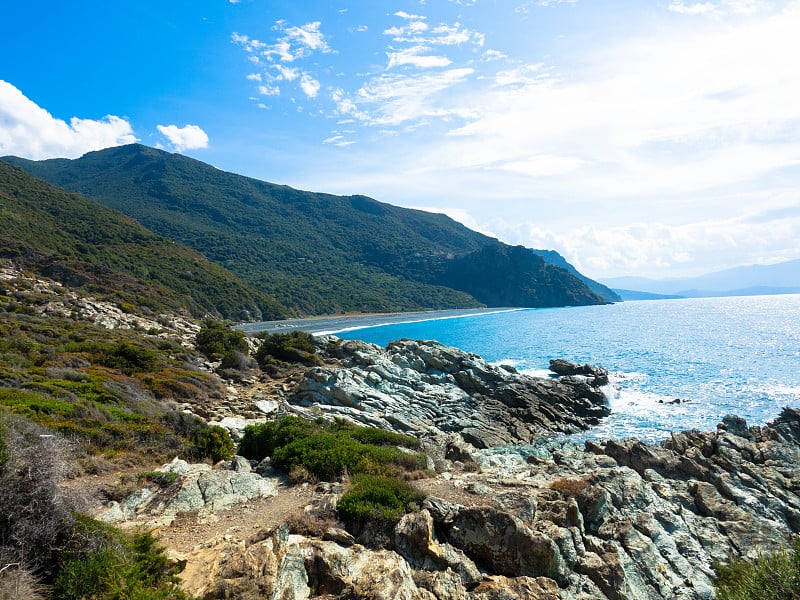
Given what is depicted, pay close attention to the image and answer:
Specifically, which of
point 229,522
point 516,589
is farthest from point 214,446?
point 516,589

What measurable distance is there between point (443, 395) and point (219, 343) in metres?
18.9

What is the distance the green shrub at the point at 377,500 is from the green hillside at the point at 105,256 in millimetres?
48146

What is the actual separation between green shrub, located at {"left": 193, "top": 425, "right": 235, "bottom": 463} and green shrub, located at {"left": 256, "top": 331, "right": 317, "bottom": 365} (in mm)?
21641

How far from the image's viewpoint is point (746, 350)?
182ft

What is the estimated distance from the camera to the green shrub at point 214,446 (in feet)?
43.5

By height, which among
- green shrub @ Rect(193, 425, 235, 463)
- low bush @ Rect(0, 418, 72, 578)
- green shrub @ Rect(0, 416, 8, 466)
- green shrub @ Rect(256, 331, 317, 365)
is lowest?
green shrub @ Rect(256, 331, 317, 365)

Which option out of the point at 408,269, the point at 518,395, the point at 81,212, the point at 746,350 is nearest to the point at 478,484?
the point at 518,395

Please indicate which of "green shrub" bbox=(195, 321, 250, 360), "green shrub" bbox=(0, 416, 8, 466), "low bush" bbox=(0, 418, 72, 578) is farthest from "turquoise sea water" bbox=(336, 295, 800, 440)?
"green shrub" bbox=(0, 416, 8, 466)

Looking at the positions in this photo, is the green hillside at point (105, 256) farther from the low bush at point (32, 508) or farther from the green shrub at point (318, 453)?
the low bush at point (32, 508)

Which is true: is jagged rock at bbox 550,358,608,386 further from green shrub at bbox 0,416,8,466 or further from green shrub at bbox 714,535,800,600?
green shrub at bbox 0,416,8,466

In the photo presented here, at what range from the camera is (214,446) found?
532 inches

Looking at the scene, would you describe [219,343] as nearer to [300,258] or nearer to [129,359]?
[129,359]

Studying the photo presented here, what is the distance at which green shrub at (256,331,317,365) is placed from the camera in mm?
36281

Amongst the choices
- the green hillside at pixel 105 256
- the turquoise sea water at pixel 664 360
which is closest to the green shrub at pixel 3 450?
the turquoise sea water at pixel 664 360
